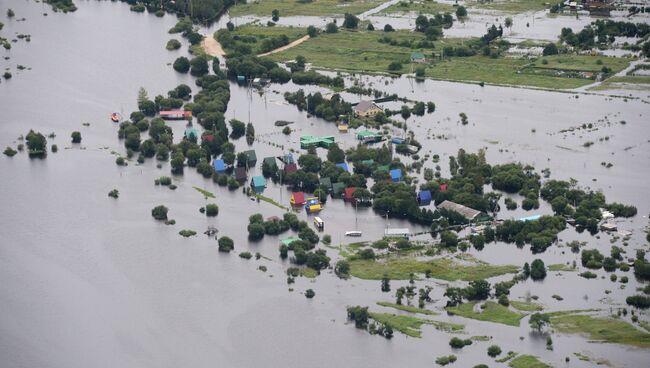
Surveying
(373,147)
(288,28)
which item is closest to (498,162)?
(373,147)

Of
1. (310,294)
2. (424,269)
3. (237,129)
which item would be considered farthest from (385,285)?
(237,129)

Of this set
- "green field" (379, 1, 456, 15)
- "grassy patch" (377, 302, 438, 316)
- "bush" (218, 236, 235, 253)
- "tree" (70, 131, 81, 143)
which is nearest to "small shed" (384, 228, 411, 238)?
"grassy patch" (377, 302, 438, 316)

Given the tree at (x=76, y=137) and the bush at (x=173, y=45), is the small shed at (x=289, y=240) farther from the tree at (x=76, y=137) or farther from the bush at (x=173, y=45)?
the bush at (x=173, y=45)

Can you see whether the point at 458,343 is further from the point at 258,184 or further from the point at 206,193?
the point at 206,193

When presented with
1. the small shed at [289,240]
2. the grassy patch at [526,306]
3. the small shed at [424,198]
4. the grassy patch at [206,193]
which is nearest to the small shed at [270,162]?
the grassy patch at [206,193]

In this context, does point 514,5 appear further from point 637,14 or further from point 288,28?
point 288,28

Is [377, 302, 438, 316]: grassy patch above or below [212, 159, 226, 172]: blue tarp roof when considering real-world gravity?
below

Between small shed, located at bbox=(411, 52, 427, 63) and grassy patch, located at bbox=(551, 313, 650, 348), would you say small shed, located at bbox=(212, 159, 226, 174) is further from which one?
small shed, located at bbox=(411, 52, 427, 63)
